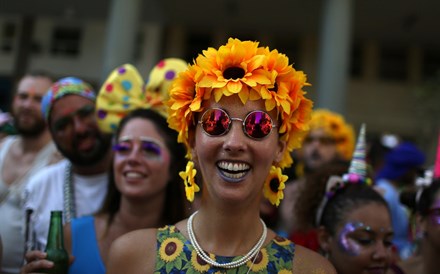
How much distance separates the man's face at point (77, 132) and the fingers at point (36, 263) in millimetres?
1214

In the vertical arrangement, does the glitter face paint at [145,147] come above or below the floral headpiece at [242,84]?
below

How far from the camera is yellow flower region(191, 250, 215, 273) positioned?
6.69ft

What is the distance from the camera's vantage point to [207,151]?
2.08 m

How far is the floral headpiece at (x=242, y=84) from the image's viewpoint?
6.74 feet

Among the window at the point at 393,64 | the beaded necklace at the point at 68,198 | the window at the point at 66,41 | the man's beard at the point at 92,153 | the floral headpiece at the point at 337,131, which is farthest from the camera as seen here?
the window at the point at 393,64

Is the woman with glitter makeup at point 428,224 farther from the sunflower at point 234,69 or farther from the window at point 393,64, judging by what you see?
the window at point 393,64

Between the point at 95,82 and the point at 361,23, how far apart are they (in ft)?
29.2

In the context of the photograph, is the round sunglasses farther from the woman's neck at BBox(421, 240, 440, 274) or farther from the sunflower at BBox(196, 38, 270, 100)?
the woman's neck at BBox(421, 240, 440, 274)

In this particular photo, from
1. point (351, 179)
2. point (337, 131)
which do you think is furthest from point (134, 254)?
point (337, 131)

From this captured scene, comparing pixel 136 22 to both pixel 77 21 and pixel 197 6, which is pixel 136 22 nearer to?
pixel 197 6

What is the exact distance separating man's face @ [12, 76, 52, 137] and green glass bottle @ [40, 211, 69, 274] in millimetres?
2373

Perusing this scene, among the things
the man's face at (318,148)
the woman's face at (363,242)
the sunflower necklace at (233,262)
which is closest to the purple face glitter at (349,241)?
the woman's face at (363,242)

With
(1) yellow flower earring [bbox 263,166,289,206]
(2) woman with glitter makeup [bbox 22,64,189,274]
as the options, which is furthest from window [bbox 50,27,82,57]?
(1) yellow flower earring [bbox 263,166,289,206]

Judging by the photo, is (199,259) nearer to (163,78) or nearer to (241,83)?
(241,83)
